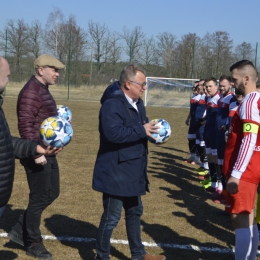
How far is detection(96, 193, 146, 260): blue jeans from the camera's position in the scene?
15.4 ft

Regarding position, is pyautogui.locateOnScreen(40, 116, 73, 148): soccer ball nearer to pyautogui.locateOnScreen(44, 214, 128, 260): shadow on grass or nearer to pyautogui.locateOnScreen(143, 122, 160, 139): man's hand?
pyautogui.locateOnScreen(143, 122, 160, 139): man's hand

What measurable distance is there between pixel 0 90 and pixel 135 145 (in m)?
1.63

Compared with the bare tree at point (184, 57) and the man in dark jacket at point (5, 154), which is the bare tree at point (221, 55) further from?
the man in dark jacket at point (5, 154)

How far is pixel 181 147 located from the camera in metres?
14.5

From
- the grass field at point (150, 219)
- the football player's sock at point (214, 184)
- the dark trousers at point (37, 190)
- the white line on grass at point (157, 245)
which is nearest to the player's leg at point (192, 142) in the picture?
the grass field at point (150, 219)

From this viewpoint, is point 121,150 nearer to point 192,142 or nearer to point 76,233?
point 76,233

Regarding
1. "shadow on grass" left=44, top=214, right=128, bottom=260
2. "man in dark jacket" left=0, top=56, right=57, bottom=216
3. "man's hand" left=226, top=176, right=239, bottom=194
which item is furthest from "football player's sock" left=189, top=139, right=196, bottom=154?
"man in dark jacket" left=0, top=56, right=57, bottom=216

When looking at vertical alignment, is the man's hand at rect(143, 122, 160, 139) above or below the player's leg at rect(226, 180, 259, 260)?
above

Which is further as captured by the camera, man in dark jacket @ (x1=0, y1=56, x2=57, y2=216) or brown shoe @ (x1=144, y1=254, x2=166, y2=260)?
brown shoe @ (x1=144, y1=254, x2=166, y2=260)

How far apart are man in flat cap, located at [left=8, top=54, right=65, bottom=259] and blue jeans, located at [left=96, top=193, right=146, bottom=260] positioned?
754mm

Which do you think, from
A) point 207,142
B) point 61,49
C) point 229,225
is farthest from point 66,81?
point 229,225

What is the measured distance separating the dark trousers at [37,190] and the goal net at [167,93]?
26.5m

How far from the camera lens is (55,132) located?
172 inches

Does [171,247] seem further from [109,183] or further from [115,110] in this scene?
[115,110]
